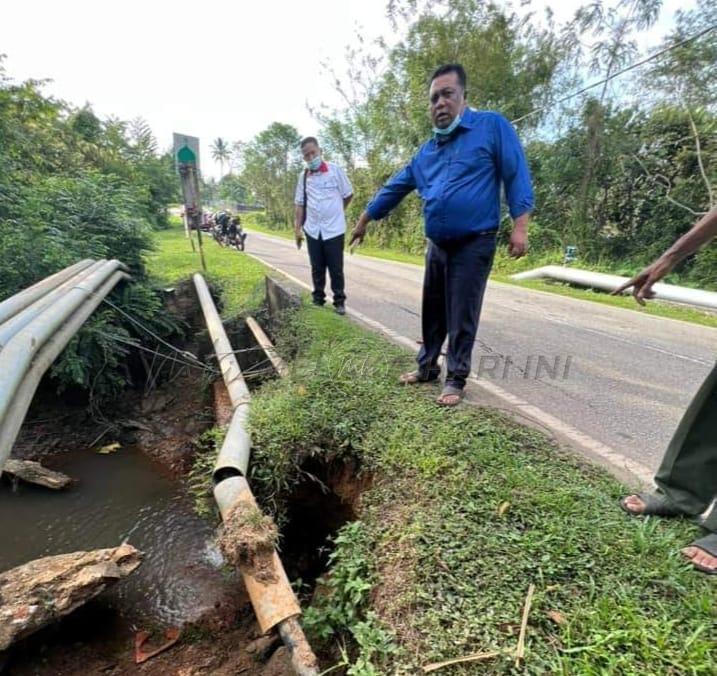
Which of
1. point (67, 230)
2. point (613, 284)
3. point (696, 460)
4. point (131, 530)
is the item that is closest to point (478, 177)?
point (696, 460)

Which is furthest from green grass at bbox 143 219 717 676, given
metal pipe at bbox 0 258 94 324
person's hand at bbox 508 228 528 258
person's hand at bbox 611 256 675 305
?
metal pipe at bbox 0 258 94 324

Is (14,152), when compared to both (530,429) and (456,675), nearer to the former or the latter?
(530,429)

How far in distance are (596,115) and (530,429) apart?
11660mm

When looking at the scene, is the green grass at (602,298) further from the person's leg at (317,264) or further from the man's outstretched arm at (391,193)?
the man's outstretched arm at (391,193)

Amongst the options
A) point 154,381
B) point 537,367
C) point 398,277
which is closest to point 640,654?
point 537,367

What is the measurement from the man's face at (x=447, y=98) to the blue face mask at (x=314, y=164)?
87.7 inches

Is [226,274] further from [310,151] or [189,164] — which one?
[310,151]

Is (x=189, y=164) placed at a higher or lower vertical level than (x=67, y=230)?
higher

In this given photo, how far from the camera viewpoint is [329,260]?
4617 mm

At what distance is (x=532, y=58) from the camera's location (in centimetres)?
1332

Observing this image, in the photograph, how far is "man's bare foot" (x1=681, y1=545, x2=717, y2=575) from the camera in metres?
1.39

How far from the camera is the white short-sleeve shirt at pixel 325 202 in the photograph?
447 cm

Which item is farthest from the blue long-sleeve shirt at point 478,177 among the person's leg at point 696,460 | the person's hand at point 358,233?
the person's leg at point 696,460

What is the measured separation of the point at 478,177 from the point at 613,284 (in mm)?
7359
